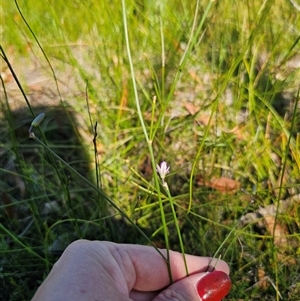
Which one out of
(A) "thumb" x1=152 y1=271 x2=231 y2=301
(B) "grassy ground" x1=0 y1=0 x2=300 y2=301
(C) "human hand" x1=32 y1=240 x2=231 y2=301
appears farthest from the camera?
(B) "grassy ground" x1=0 y1=0 x2=300 y2=301

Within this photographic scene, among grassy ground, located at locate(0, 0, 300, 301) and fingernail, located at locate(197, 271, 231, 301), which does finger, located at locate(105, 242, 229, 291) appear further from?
grassy ground, located at locate(0, 0, 300, 301)

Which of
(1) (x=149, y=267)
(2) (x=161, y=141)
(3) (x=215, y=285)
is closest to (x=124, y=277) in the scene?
(1) (x=149, y=267)

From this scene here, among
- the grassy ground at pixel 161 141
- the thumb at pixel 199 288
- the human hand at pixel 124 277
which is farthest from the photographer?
the grassy ground at pixel 161 141

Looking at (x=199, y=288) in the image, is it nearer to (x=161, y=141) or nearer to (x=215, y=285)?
(x=215, y=285)

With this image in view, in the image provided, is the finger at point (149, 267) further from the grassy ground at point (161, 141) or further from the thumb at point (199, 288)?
the grassy ground at point (161, 141)

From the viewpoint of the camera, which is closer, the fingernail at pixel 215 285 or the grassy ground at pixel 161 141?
the fingernail at pixel 215 285

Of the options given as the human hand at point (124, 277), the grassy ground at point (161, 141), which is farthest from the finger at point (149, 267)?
the grassy ground at point (161, 141)

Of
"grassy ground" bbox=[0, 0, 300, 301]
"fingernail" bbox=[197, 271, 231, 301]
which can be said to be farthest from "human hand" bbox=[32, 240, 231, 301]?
"grassy ground" bbox=[0, 0, 300, 301]
